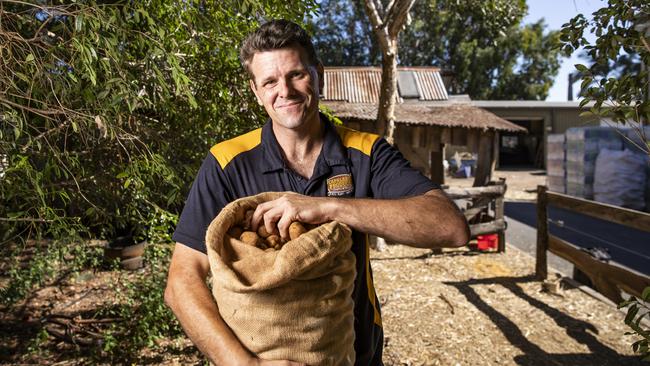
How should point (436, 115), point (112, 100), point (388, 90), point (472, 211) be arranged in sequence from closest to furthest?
point (112, 100) < point (388, 90) < point (472, 211) < point (436, 115)

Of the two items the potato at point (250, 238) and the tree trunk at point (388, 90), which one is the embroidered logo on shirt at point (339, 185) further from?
the tree trunk at point (388, 90)

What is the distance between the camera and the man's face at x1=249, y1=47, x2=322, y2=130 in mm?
1794

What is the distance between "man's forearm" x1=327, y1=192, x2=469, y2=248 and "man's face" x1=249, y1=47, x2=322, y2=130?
1.57 ft

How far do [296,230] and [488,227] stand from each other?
8243 millimetres

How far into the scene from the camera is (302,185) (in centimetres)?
183

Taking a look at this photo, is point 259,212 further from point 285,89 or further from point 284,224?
point 285,89

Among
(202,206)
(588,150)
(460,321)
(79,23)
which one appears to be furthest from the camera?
(588,150)

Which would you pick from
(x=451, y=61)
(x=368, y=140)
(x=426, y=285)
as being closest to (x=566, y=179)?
(x=426, y=285)

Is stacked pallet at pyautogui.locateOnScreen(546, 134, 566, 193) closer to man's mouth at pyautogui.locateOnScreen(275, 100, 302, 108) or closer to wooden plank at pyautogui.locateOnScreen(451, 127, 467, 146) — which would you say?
wooden plank at pyautogui.locateOnScreen(451, 127, 467, 146)

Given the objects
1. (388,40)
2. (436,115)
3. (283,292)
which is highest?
(388,40)

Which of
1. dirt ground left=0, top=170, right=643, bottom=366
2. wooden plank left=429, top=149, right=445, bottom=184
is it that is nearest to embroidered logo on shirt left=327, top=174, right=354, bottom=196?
dirt ground left=0, top=170, right=643, bottom=366

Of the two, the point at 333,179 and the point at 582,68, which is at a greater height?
the point at 582,68

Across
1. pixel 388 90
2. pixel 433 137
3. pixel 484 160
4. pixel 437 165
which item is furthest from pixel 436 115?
pixel 388 90

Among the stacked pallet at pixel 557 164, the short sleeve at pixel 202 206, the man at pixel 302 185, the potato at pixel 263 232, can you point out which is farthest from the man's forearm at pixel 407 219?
the stacked pallet at pixel 557 164
